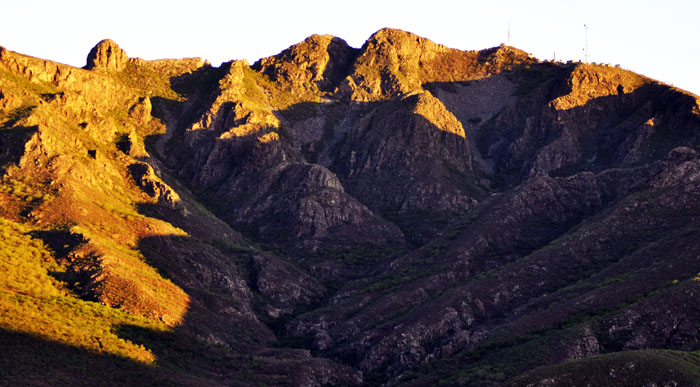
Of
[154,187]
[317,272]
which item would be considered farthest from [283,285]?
[154,187]

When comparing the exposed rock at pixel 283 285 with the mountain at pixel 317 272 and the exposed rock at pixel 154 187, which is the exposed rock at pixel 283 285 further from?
the exposed rock at pixel 154 187

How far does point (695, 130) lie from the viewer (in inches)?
7608

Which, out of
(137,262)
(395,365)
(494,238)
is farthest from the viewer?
(494,238)

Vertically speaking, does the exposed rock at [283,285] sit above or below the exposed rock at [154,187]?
below

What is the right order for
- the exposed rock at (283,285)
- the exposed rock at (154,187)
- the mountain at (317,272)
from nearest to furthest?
the mountain at (317,272) → the exposed rock at (283,285) → the exposed rock at (154,187)

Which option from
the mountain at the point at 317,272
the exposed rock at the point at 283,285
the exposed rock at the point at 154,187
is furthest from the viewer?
the exposed rock at the point at 154,187

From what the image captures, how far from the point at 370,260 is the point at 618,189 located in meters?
50.6

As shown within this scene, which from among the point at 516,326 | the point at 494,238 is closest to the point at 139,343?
the point at 516,326

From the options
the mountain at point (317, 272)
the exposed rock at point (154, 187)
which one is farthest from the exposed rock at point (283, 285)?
the exposed rock at point (154, 187)

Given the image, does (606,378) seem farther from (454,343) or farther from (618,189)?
(618,189)

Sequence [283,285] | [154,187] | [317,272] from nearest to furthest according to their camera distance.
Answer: [283,285]
[154,187]
[317,272]

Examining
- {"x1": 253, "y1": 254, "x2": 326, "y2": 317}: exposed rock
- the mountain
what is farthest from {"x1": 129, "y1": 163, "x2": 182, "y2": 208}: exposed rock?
{"x1": 253, "y1": 254, "x2": 326, "y2": 317}: exposed rock

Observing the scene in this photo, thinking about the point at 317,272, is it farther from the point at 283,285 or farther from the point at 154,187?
the point at 154,187

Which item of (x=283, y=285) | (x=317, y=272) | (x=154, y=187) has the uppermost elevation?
(x=154, y=187)
